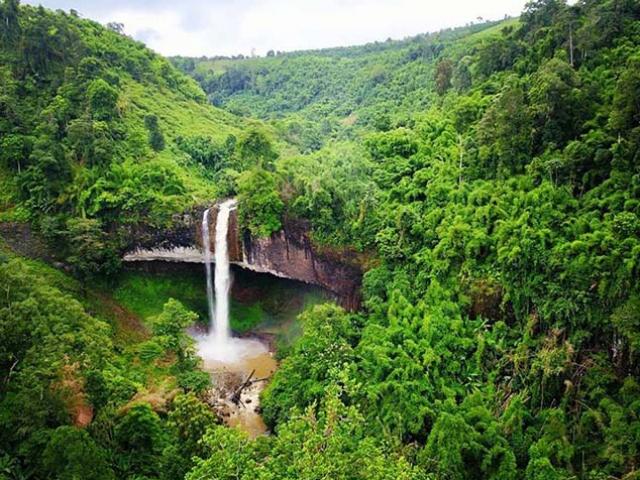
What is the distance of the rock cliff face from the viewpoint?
79.6 feet

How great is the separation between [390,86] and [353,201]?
27.9 m

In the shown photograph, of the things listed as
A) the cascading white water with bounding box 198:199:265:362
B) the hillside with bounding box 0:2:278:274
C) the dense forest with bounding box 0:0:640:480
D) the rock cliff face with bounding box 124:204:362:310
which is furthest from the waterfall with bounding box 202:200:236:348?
the hillside with bounding box 0:2:278:274

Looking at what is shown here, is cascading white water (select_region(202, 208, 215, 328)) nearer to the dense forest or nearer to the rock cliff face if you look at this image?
the rock cliff face

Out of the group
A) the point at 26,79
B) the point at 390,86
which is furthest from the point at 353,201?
the point at 390,86

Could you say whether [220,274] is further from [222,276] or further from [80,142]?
[80,142]

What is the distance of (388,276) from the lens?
21328mm

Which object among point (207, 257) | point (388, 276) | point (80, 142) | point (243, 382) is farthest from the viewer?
point (207, 257)

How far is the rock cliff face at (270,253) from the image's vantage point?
24.3 metres

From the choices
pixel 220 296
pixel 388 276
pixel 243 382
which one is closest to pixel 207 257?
pixel 220 296

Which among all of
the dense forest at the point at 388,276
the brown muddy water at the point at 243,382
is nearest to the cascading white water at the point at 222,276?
the brown muddy water at the point at 243,382

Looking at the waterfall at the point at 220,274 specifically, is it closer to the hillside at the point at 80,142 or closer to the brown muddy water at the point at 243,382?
the brown muddy water at the point at 243,382

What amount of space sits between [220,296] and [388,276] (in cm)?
950

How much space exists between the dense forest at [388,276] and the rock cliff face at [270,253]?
728 millimetres

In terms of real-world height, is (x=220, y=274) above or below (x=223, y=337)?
above
